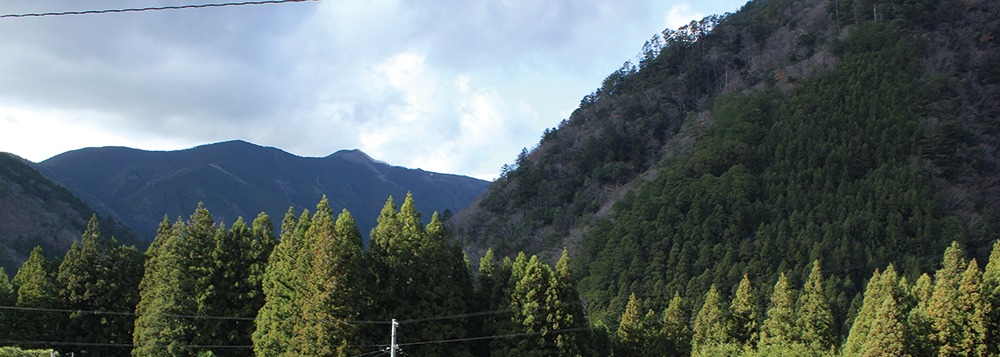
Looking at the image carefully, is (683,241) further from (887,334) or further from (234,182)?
(234,182)

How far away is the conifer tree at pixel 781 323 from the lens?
29.9 metres

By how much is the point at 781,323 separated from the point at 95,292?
21.3 m

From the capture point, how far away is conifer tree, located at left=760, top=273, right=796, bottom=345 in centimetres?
2988

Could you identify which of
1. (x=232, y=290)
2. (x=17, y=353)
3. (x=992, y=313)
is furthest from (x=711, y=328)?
(x=17, y=353)

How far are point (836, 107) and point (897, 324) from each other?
29794 millimetres

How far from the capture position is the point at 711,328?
1267 inches

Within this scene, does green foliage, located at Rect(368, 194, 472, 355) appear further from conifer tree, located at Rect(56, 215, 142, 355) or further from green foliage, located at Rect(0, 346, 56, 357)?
conifer tree, located at Rect(56, 215, 142, 355)

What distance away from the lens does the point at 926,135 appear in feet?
166

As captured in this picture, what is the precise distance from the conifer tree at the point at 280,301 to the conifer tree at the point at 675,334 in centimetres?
1134

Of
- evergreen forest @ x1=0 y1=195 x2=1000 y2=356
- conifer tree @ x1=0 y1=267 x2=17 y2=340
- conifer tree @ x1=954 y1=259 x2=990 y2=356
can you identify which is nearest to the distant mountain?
conifer tree @ x1=0 y1=267 x2=17 y2=340

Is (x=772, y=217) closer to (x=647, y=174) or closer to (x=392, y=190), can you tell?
(x=647, y=174)

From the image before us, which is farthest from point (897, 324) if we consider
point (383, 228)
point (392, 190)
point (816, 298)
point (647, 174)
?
point (392, 190)

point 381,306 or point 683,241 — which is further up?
point 381,306

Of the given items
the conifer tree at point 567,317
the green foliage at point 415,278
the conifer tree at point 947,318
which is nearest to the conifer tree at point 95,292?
the green foliage at point 415,278
